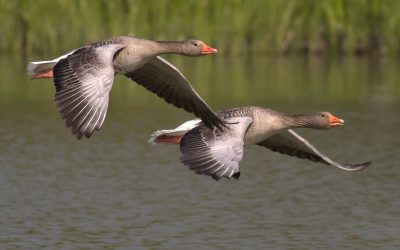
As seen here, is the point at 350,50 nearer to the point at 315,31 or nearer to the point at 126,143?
the point at 315,31

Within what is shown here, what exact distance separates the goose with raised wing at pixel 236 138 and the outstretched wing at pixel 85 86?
3.66 ft

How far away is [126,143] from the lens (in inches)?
913

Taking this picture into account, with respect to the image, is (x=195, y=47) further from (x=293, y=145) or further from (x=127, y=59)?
(x=293, y=145)

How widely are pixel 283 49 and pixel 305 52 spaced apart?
1.44m

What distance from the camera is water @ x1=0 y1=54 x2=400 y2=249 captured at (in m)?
16.4

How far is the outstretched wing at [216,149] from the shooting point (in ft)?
46.4

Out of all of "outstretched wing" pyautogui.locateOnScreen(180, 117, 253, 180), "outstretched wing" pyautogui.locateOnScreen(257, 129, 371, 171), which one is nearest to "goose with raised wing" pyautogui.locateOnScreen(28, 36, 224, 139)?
"outstretched wing" pyautogui.locateOnScreen(180, 117, 253, 180)

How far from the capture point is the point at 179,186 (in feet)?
64.1

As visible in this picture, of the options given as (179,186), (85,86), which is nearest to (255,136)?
(85,86)

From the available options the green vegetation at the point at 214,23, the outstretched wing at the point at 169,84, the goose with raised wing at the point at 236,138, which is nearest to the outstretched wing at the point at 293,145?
the goose with raised wing at the point at 236,138

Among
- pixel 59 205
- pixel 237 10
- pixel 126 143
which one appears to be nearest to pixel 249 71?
Answer: pixel 237 10

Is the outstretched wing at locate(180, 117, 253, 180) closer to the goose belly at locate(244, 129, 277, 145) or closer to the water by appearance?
the goose belly at locate(244, 129, 277, 145)

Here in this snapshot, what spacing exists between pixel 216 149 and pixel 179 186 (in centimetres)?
495

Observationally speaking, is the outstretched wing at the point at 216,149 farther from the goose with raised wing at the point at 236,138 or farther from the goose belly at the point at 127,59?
the goose belly at the point at 127,59
